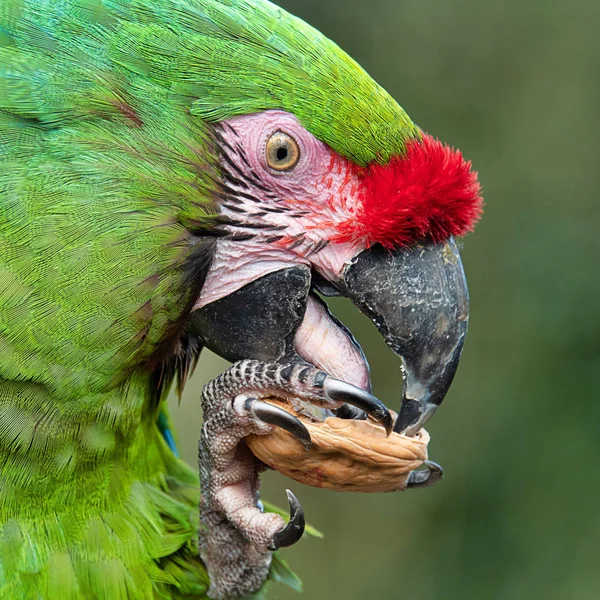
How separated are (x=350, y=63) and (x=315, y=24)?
2.95m

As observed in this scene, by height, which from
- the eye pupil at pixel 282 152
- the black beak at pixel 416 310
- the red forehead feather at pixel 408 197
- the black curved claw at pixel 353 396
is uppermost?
the red forehead feather at pixel 408 197

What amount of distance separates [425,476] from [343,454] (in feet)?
0.78

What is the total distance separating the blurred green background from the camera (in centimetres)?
383

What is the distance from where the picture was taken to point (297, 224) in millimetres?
1427

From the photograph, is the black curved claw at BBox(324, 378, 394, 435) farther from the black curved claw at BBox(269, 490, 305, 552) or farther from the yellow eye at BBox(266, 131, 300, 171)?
the yellow eye at BBox(266, 131, 300, 171)

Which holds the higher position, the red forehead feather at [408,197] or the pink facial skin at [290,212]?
the red forehead feather at [408,197]

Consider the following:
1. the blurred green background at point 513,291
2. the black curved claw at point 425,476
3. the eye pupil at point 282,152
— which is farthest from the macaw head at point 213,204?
the blurred green background at point 513,291

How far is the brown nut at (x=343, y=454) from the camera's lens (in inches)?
55.2

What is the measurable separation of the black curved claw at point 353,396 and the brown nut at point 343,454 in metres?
0.08

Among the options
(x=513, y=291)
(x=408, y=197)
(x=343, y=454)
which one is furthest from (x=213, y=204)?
(x=513, y=291)

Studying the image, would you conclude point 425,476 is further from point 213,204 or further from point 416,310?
point 213,204

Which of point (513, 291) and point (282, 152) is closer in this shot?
point (282, 152)

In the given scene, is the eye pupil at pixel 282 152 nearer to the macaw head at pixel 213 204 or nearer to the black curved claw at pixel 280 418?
the macaw head at pixel 213 204

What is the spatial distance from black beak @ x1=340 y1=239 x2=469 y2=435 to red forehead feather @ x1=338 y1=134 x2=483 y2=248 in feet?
0.11
